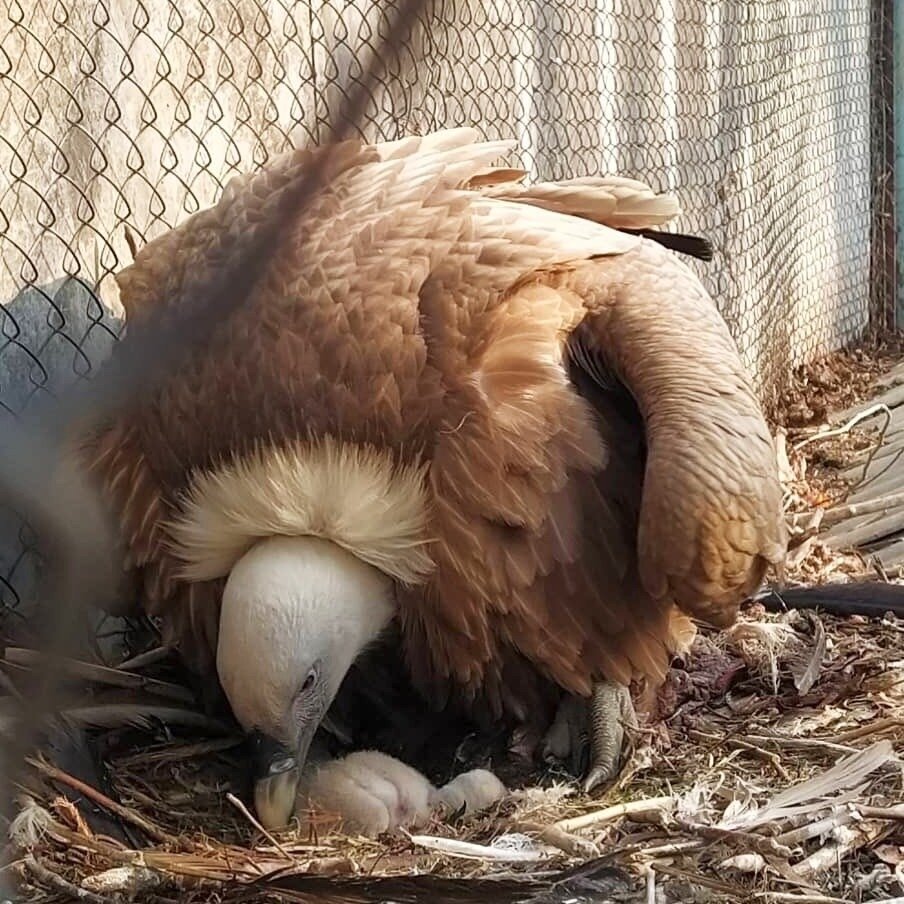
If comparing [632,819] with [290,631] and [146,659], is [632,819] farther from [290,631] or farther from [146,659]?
[146,659]

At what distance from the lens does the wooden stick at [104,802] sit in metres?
2.83

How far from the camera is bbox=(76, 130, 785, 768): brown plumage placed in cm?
300

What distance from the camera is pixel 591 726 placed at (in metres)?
3.31

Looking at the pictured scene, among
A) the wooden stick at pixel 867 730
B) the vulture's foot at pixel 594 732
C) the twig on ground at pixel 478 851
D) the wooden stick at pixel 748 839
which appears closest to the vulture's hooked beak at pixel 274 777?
the twig on ground at pixel 478 851

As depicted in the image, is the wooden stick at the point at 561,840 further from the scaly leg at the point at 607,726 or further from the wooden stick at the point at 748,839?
the scaly leg at the point at 607,726

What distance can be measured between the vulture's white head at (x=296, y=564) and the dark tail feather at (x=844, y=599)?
1502 millimetres

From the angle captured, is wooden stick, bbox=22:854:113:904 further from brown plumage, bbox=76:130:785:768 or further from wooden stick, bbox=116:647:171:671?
wooden stick, bbox=116:647:171:671

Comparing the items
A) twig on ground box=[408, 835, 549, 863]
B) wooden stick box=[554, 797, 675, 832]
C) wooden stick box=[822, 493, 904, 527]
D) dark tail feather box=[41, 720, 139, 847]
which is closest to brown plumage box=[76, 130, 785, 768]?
dark tail feather box=[41, 720, 139, 847]

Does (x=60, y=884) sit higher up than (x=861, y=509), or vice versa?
(x=60, y=884)

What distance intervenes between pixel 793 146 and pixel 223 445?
5.70m

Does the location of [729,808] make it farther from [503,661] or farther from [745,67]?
[745,67]

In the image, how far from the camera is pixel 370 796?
2.93 metres

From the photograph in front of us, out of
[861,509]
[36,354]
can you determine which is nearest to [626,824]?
[36,354]

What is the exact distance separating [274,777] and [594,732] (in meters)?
0.79
